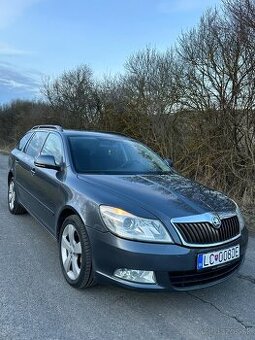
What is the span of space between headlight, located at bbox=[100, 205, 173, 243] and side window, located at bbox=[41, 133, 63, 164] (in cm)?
159

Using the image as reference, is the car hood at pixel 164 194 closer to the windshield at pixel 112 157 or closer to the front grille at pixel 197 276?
the windshield at pixel 112 157

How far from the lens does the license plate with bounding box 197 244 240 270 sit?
132 inches

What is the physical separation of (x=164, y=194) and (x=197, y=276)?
83 cm

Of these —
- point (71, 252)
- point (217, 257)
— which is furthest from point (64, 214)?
point (217, 257)

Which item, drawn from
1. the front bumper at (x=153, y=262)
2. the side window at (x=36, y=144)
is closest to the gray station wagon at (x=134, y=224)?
the front bumper at (x=153, y=262)

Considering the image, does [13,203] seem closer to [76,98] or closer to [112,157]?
[112,157]

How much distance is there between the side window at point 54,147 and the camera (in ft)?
15.9

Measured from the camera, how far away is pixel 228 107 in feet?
32.8

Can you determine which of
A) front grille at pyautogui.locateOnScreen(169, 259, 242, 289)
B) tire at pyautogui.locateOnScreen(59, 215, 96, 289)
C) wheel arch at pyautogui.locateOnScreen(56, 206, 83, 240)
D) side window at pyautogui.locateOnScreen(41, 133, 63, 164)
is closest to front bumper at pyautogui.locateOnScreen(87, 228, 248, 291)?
front grille at pyautogui.locateOnScreen(169, 259, 242, 289)

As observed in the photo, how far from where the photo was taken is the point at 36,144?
6051 millimetres

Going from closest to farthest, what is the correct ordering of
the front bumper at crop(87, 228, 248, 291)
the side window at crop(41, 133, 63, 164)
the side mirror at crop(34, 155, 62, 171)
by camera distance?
the front bumper at crop(87, 228, 248, 291)
the side mirror at crop(34, 155, 62, 171)
the side window at crop(41, 133, 63, 164)

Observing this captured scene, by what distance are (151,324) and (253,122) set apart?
7259mm

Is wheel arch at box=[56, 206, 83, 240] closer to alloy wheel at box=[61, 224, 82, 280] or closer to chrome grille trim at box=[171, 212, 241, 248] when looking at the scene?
alloy wheel at box=[61, 224, 82, 280]

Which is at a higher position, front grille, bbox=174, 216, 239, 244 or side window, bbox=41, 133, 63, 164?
side window, bbox=41, 133, 63, 164
